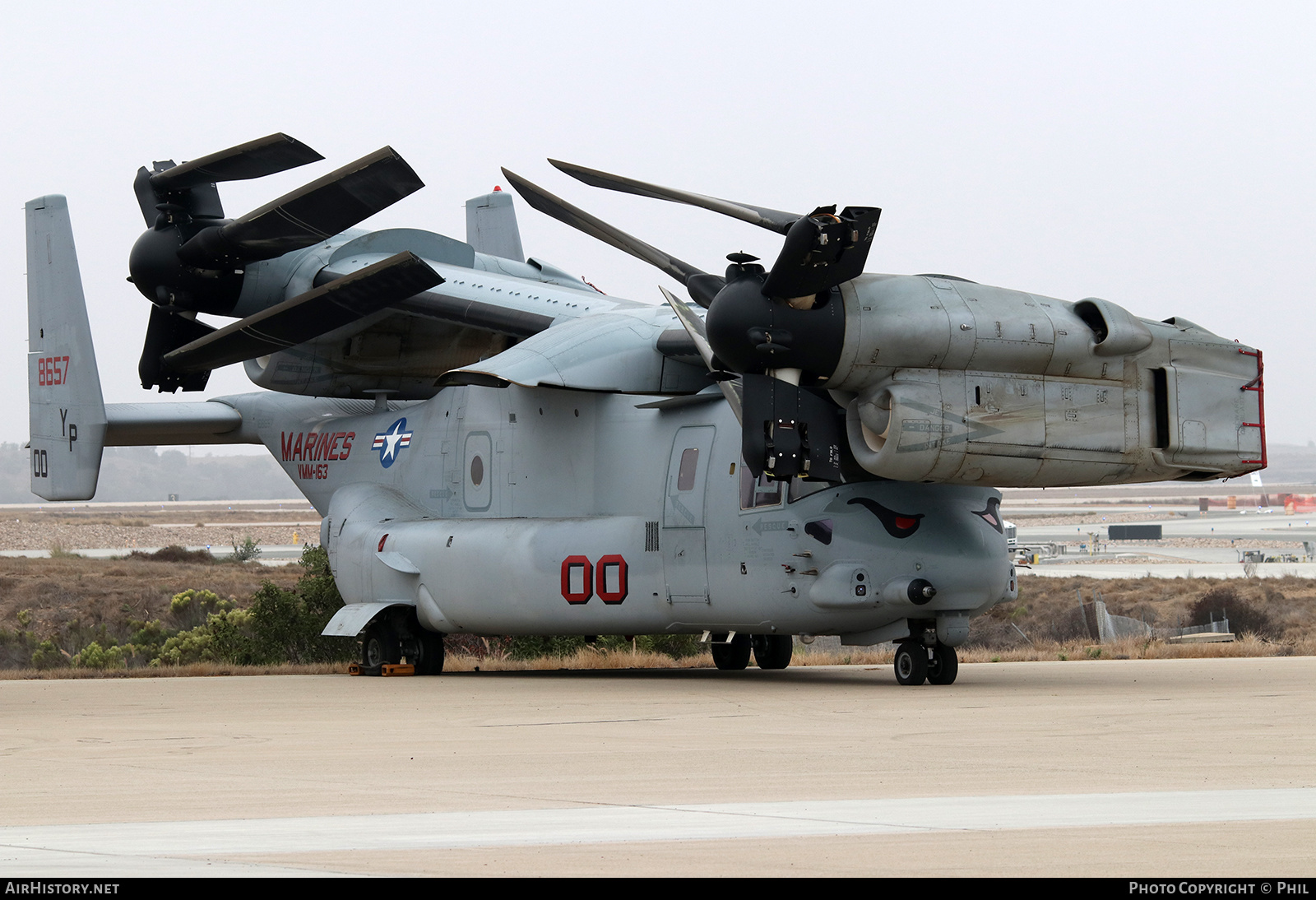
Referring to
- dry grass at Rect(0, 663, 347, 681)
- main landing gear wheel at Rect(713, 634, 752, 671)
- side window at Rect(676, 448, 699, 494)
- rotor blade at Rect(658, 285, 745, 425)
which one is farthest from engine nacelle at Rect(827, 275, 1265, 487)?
dry grass at Rect(0, 663, 347, 681)

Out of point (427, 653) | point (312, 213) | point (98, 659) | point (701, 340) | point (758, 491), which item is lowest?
point (98, 659)

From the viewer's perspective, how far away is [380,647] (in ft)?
70.6

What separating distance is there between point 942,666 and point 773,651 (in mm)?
4587

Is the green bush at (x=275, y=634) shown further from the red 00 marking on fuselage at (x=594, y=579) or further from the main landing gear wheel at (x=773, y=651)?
the red 00 marking on fuselage at (x=594, y=579)

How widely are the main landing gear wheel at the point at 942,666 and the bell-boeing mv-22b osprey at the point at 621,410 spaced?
20 millimetres

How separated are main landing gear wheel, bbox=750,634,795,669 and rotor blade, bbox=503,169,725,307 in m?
5.89

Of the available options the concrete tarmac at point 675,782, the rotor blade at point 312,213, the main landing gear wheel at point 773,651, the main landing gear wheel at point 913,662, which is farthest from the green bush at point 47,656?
the main landing gear wheel at point 913,662

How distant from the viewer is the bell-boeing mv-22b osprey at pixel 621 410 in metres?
15.3

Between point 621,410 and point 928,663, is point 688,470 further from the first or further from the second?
point 928,663

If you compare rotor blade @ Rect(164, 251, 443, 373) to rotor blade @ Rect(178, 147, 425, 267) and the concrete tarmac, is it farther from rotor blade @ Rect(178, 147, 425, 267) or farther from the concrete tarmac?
the concrete tarmac

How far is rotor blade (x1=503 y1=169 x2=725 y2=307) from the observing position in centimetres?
1781

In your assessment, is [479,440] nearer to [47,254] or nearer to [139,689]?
[139,689]

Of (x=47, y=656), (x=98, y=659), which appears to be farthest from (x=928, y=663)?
(x=47, y=656)

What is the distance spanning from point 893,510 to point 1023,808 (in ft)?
30.4
